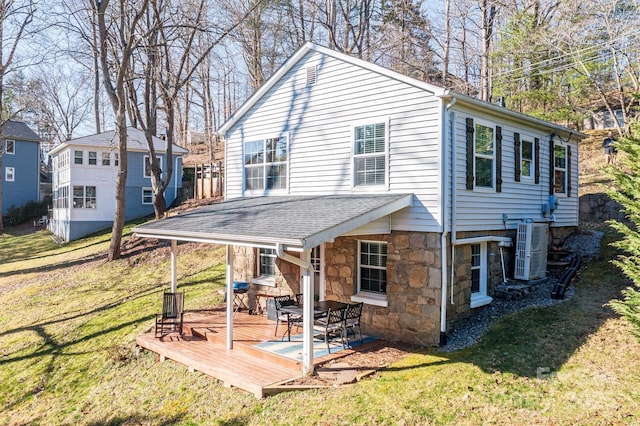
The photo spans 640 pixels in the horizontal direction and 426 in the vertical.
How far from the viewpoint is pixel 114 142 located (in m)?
27.8

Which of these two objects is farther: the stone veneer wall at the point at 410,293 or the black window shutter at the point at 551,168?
the black window shutter at the point at 551,168

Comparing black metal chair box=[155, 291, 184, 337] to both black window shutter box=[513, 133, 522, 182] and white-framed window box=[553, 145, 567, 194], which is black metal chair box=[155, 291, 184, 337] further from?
white-framed window box=[553, 145, 567, 194]

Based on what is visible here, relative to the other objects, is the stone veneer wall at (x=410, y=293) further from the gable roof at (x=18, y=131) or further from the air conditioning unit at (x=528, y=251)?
the gable roof at (x=18, y=131)

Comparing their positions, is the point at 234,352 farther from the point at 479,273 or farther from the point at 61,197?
the point at 61,197

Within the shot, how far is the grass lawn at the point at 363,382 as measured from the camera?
6.23 meters

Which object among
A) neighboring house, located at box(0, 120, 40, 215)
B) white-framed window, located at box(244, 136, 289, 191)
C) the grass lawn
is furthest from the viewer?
neighboring house, located at box(0, 120, 40, 215)

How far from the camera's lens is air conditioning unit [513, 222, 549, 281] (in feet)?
35.9

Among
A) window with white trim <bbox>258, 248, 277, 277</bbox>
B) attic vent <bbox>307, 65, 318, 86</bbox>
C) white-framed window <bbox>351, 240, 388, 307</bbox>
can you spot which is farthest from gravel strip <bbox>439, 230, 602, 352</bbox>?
attic vent <bbox>307, 65, 318, 86</bbox>

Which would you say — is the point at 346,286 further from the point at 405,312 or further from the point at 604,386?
the point at 604,386

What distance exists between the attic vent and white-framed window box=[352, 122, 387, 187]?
1.83 metres

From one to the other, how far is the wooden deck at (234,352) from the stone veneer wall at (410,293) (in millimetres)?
757

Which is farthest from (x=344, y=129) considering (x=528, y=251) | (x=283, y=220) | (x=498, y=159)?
(x=528, y=251)

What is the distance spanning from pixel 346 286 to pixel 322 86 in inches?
187

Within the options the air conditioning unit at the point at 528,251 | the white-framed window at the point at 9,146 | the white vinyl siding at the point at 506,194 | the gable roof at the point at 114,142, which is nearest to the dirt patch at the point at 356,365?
the white vinyl siding at the point at 506,194
